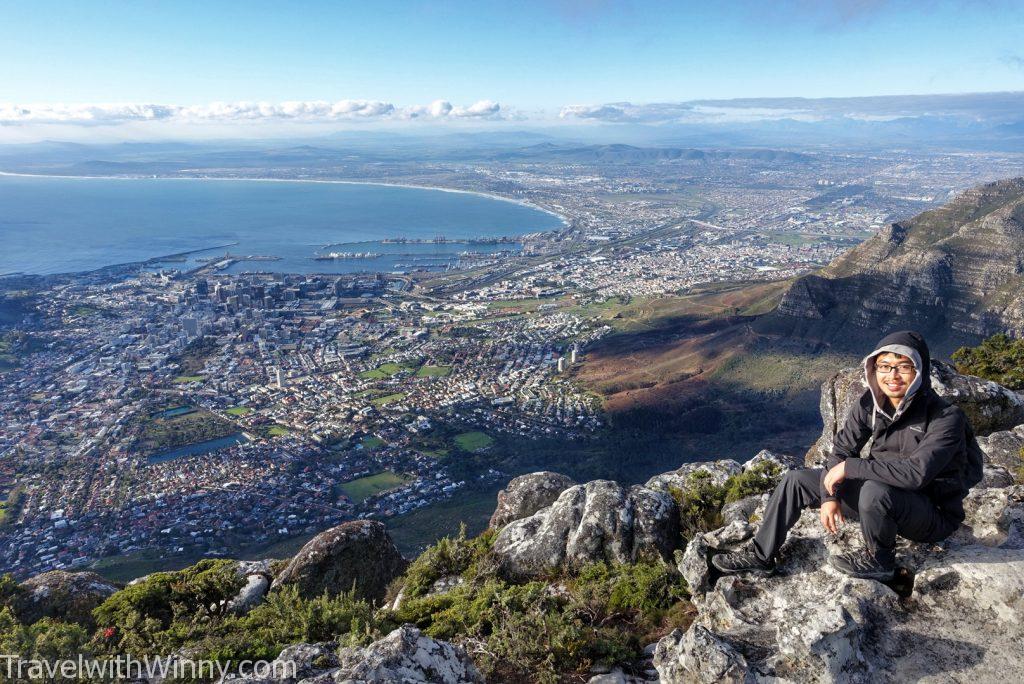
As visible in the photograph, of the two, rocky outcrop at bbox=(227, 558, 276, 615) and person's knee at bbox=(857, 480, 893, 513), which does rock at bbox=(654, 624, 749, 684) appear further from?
rocky outcrop at bbox=(227, 558, 276, 615)

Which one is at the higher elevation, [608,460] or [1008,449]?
[1008,449]

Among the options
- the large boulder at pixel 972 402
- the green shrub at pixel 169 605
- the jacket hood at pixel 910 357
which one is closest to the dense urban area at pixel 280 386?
the green shrub at pixel 169 605

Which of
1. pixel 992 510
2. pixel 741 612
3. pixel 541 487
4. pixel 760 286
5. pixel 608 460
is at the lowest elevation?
pixel 608 460

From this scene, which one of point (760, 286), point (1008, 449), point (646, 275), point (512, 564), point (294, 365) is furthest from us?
point (646, 275)

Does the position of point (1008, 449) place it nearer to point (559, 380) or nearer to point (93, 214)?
point (559, 380)

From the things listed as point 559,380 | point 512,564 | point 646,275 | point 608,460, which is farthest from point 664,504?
point 646,275

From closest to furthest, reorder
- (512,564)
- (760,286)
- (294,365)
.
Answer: (512,564)
(294,365)
(760,286)
